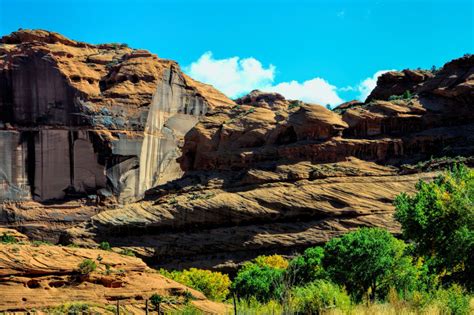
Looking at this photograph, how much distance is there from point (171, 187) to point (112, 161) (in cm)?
1667

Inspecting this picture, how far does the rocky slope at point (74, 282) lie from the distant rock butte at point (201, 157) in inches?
503

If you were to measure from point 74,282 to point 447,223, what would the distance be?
14829 mm

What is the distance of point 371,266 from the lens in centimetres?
2044

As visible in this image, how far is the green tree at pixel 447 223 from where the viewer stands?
1403 centimetres

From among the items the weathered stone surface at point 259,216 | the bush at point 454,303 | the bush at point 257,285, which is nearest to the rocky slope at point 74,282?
the bush at point 257,285

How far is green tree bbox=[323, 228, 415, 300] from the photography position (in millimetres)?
20406

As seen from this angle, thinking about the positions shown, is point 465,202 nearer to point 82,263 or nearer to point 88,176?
point 82,263

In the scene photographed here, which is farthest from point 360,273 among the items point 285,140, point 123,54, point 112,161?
point 123,54

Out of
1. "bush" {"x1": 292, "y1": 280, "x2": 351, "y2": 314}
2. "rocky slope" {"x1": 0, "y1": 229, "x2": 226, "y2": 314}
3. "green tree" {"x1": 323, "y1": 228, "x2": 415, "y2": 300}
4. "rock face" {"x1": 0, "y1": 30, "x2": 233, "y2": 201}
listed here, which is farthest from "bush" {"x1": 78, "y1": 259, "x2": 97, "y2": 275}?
"rock face" {"x1": 0, "y1": 30, "x2": 233, "y2": 201}

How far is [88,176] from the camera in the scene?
5841 centimetres

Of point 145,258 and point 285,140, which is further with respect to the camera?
point 285,140

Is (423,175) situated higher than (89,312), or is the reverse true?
(423,175)

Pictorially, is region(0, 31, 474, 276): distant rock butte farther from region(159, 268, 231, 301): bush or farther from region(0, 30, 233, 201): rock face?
region(159, 268, 231, 301): bush

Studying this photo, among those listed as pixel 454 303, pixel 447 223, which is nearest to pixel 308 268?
pixel 447 223
